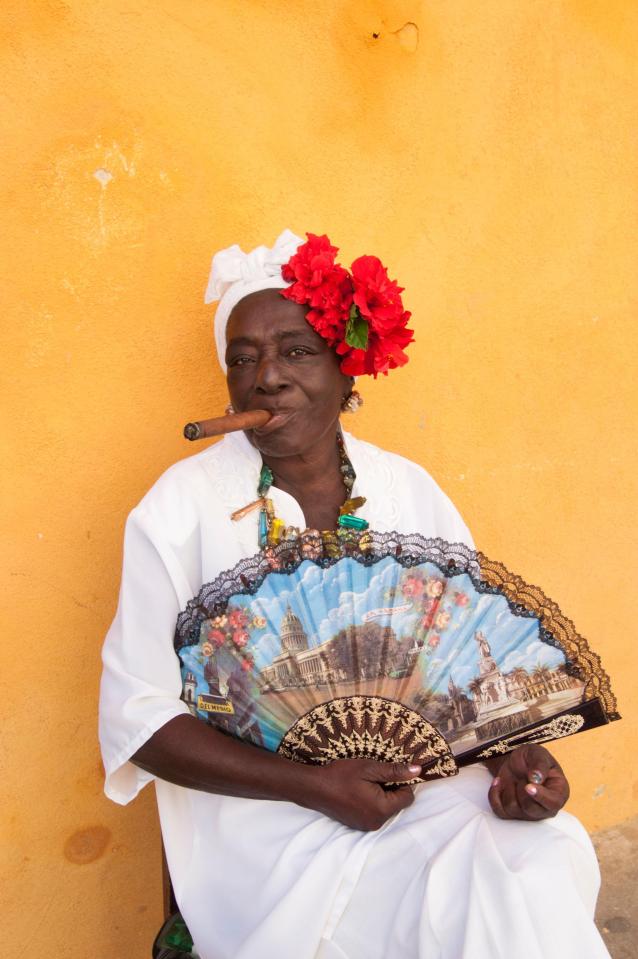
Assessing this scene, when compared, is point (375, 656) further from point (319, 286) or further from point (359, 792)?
point (319, 286)

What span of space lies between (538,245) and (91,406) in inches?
68.4

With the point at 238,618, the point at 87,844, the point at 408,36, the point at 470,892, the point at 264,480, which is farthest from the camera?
the point at 408,36

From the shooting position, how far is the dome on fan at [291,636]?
81.5 inches

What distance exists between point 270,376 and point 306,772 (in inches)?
38.4

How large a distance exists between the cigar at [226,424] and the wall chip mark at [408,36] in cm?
150

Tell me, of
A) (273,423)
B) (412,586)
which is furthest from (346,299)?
(412,586)

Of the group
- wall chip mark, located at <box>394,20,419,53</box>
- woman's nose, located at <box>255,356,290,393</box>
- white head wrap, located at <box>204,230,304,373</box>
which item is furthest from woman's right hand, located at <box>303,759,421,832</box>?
wall chip mark, located at <box>394,20,419,53</box>

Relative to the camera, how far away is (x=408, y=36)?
9.86ft

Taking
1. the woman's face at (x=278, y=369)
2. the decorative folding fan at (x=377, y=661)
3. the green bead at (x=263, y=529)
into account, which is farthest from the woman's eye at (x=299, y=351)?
the decorative folding fan at (x=377, y=661)

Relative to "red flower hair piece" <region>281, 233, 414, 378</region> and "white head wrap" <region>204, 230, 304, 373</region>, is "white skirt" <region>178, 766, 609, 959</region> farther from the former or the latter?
"white head wrap" <region>204, 230, 304, 373</region>

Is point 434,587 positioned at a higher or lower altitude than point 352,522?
lower

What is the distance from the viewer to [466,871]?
1.84 metres

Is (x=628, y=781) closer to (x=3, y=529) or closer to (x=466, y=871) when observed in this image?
(x=466, y=871)

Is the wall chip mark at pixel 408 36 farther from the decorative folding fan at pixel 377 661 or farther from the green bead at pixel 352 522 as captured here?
the decorative folding fan at pixel 377 661
